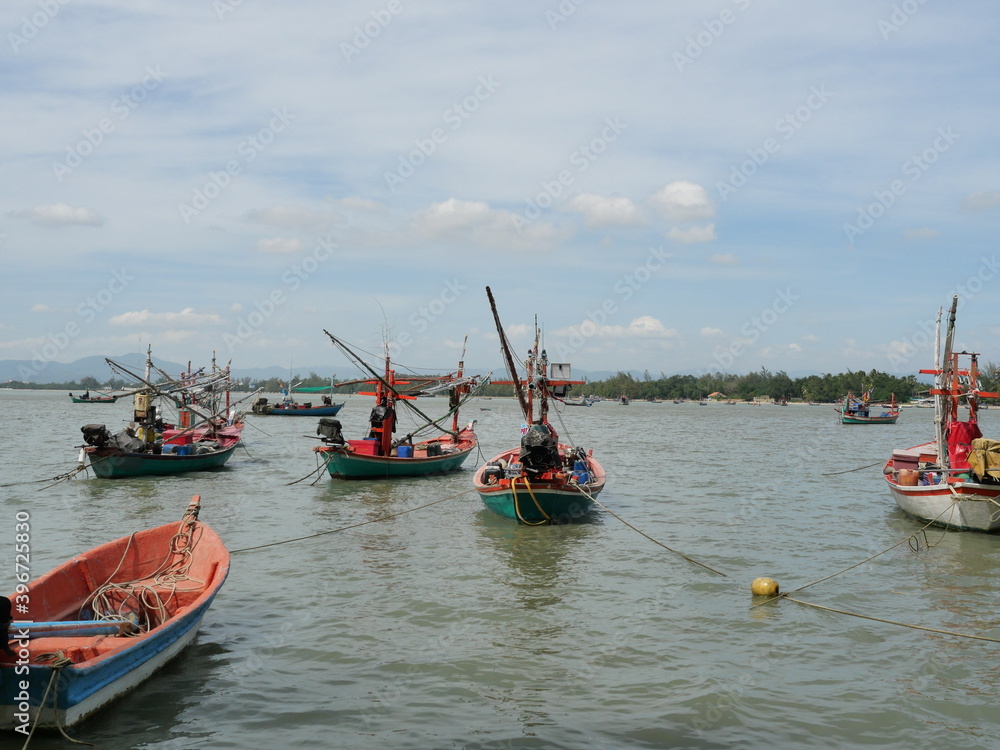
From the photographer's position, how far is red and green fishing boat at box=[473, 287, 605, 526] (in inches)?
754

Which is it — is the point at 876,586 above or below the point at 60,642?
below

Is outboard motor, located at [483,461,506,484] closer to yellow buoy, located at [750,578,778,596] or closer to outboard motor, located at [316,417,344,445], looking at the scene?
outboard motor, located at [316,417,344,445]

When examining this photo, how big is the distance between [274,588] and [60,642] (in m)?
5.35

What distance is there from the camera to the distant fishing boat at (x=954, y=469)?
18203mm

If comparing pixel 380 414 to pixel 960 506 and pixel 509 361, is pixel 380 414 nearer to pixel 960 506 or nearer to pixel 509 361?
pixel 509 361

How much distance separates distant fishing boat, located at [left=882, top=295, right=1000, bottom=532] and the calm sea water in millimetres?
622

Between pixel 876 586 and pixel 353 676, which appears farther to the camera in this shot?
pixel 876 586

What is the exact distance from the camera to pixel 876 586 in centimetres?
1422

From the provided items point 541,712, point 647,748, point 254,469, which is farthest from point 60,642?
point 254,469

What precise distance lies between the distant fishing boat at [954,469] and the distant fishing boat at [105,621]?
16666mm

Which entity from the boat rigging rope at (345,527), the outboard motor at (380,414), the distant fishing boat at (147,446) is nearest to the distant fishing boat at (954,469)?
the boat rigging rope at (345,527)

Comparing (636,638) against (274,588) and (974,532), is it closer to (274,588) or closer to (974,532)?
(274,588)

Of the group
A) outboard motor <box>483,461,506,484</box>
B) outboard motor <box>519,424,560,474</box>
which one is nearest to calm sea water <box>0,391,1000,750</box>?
outboard motor <box>483,461,506,484</box>

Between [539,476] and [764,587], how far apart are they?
23.3 ft
